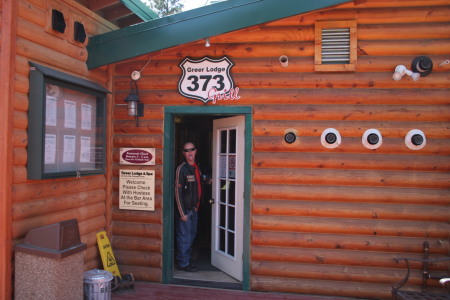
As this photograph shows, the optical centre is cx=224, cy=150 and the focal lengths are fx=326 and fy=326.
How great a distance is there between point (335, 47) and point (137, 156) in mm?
2844

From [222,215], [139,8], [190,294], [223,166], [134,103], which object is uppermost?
[139,8]

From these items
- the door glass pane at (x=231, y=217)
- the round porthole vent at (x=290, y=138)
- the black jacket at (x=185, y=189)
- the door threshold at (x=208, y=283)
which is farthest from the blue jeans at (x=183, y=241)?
the round porthole vent at (x=290, y=138)

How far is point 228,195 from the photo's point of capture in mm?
4570

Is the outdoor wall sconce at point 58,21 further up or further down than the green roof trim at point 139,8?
further down

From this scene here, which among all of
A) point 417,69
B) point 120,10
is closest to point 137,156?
point 120,10

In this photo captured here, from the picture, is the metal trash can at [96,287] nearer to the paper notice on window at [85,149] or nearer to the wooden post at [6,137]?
the wooden post at [6,137]

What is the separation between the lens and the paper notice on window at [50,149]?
3053 mm

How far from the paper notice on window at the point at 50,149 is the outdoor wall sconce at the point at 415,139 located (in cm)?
386

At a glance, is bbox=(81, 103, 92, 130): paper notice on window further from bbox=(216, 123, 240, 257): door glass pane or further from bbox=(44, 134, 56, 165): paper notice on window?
bbox=(216, 123, 240, 257): door glass pane

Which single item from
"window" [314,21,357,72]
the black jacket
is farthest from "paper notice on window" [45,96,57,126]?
"window" [314,21,357,72]

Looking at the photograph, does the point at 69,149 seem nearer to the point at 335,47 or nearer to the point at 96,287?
the point at 96,287

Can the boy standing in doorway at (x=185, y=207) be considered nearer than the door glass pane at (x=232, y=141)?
No

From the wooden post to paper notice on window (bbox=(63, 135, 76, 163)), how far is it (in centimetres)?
58

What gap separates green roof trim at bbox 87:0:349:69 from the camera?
140 inches
